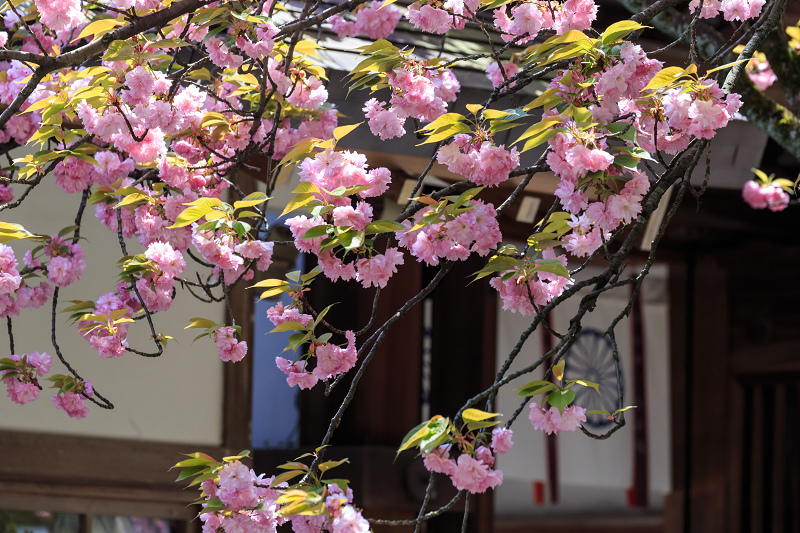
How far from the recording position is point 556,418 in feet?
7.70

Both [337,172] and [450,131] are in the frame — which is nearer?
[450,131]

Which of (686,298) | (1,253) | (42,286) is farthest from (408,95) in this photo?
(686,298)

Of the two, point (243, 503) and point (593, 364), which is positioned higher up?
point (593, 364)

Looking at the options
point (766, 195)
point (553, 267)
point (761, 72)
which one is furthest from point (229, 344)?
point (761, 72)

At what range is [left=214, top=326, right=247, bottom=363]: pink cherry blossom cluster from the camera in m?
2.83

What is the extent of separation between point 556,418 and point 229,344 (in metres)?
1.06

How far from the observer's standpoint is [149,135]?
9.04 ft

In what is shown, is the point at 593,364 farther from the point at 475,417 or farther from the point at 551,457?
the point at 475,417

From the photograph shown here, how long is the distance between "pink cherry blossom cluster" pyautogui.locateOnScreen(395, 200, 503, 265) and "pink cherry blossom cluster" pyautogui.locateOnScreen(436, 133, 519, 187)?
7 cm

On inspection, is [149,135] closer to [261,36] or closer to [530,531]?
[261,36]

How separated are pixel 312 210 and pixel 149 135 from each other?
0.81 meters

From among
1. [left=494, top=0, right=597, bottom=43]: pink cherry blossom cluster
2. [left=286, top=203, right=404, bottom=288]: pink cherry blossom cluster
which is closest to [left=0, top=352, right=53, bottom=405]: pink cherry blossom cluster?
[left=286, top=203, right=404, bottom=288]: pink cherry blossom cluster

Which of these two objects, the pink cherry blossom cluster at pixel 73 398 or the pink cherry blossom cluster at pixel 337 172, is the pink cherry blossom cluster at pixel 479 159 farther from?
the pink cherry blossom cluster at pixel 73 398

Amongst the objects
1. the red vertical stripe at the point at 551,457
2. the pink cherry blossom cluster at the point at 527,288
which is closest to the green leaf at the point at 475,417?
the pink cherry blossom cluster at the point at 527,288
